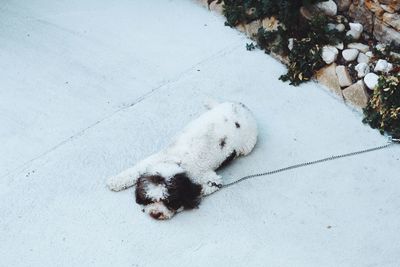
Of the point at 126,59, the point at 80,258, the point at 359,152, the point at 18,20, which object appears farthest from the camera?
the point at 18,20

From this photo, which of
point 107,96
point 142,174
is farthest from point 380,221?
point 107,96

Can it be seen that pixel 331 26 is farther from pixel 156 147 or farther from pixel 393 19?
pixel 156 147

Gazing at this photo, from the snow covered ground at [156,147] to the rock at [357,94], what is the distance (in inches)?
3.5

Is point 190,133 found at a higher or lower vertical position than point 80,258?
higher

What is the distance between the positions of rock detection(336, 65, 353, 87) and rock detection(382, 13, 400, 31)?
1.81ft

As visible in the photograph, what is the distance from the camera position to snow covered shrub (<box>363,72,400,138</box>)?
4113 mm

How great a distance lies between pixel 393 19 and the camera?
4402 mm

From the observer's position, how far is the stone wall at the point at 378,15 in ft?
14.4

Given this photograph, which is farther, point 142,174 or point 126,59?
point 126,59

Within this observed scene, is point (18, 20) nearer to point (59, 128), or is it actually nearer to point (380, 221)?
point (59, 128)

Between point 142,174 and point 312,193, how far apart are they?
4.26 feet

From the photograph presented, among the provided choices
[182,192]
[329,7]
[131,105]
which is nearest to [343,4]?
[329,7]

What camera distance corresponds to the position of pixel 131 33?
17.5 ft

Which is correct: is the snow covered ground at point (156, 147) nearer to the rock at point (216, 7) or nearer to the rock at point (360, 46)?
the rock at point (216, 7)
